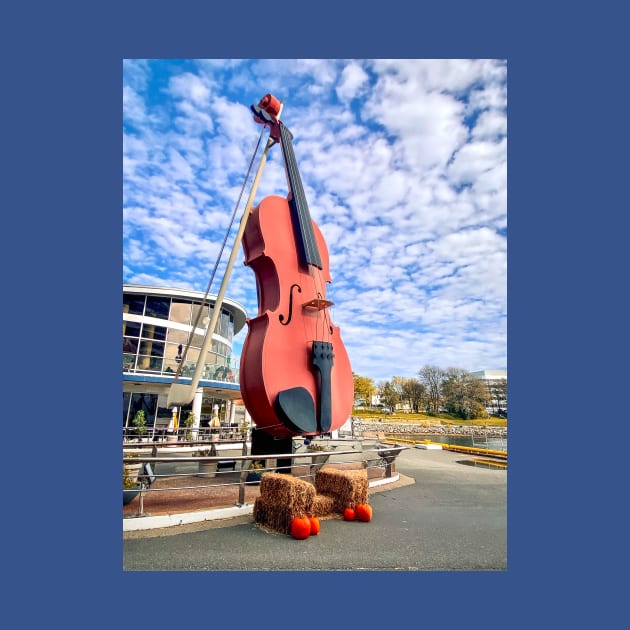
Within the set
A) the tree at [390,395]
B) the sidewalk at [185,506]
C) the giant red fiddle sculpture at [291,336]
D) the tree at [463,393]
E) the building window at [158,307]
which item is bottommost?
the tree at [390,395]

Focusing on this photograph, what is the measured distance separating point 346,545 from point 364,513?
74 cm

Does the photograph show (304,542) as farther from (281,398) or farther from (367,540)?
(281,398)

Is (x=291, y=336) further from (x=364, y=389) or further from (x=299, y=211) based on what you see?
(x=364, y=389)

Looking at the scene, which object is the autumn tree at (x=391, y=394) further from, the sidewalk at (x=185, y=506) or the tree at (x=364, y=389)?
the sidewalk at (x=185, y=506)

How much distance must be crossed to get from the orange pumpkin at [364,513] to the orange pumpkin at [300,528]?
0.76 metres

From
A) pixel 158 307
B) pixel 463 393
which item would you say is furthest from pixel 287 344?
pixel 158 307

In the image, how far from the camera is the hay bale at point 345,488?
3.89 m

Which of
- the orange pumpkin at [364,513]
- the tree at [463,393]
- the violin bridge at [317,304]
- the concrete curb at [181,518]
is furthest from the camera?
the tree at [463,393]

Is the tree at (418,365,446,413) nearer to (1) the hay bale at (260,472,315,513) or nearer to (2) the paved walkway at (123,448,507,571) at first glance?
(2) the paved walkway at (123,448,507,571)

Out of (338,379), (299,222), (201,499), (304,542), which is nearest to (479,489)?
(338,379)

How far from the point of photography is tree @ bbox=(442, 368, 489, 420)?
34.0 feet

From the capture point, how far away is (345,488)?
3918 mm

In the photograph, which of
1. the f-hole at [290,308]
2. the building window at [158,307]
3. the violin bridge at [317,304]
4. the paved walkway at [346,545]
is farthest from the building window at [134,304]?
the paved walkway at [346,545]

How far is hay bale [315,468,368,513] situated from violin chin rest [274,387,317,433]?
59 centimetres
